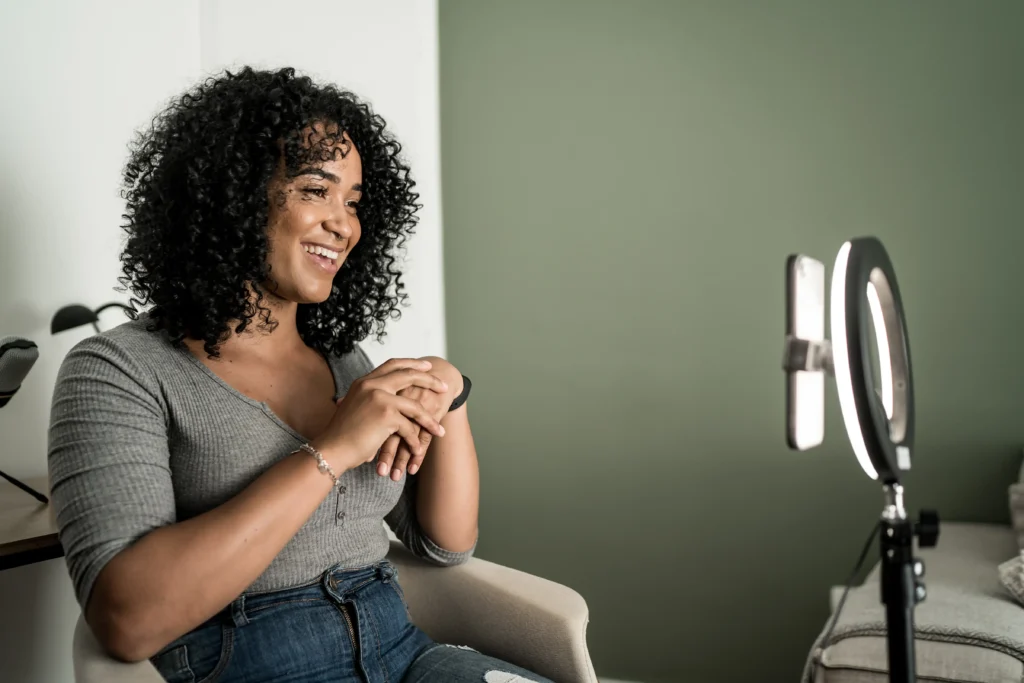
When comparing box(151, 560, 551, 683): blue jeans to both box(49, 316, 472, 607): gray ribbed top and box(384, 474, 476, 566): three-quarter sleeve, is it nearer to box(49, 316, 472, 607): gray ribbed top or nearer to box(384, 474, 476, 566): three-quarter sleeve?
box(49, 316, 472, 607): gray ribbed top

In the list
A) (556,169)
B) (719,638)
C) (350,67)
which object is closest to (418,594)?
(719,638)

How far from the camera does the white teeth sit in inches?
52.9

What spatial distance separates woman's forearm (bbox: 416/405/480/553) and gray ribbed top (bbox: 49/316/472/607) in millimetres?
85

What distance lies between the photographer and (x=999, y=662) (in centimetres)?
138

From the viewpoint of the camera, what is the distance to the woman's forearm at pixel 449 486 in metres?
1.43

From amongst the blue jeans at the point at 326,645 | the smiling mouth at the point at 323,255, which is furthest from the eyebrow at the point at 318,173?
the blue jeans at the point at 326,645

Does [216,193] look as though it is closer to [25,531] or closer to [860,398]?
[25,531]

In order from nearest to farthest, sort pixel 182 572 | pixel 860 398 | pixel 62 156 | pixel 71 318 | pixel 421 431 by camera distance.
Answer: pixel 860 398
pixel 182 572
pixel 421 431
pixel 71 318
pixel 62 156

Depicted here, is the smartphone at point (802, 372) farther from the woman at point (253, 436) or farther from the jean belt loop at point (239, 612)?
the jean belt loop at point (239, 612)

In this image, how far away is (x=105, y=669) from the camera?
102cm

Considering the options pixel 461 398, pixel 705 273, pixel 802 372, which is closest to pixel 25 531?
pixel 461 398

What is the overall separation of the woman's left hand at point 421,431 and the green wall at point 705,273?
107cm

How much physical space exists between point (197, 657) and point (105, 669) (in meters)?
0.13

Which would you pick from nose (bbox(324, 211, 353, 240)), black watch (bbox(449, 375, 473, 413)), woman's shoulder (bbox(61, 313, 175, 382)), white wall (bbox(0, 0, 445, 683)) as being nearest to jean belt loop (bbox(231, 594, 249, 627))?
woman's shoulder (bbox(61, 313, 175, 382))
